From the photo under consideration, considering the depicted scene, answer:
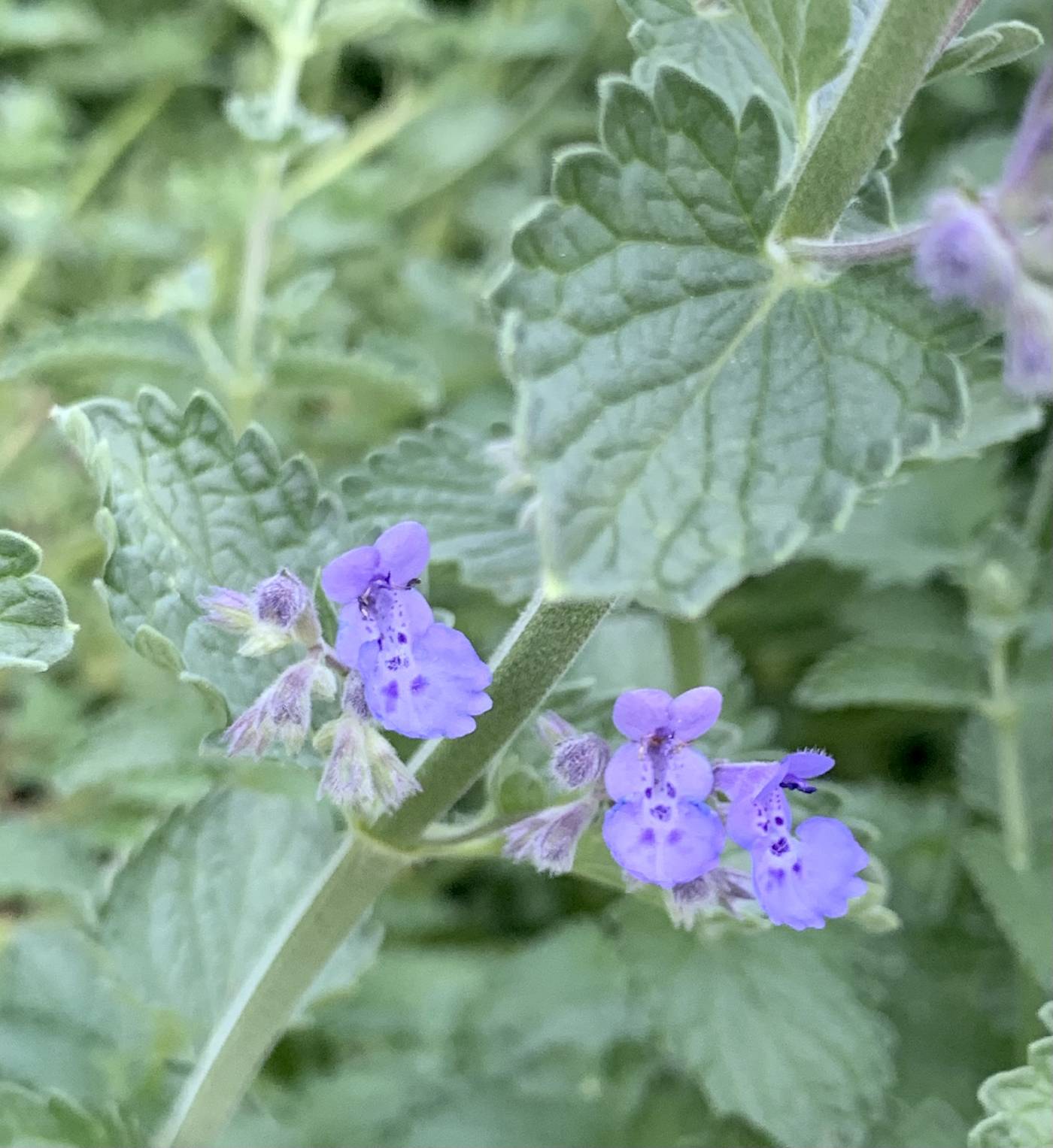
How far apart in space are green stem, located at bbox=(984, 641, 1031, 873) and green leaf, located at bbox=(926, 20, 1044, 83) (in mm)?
970

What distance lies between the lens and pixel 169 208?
290 cm

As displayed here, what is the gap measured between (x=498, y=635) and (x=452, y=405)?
2.04ft

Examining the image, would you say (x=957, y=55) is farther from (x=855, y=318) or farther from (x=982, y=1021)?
(x=982, y=1021)

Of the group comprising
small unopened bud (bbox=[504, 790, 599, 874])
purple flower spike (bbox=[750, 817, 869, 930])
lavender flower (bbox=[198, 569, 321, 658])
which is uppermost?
lavender flower (bbox=[198, 569, 321, 658])

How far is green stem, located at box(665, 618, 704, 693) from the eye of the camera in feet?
5.25

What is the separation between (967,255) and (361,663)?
47 centimetres

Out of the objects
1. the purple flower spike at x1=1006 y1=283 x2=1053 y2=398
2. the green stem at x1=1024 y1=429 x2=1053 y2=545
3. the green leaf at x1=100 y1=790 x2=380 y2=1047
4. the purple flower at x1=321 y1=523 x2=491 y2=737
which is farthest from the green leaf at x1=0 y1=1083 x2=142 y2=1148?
the green stem at x1=1024 y1=429 x2=1053 y2=545

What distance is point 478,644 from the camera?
1.76 metres

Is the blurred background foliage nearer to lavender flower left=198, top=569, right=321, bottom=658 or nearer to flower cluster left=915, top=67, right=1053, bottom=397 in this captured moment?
lavender flower left=198, top=569, right=321, bottom=658

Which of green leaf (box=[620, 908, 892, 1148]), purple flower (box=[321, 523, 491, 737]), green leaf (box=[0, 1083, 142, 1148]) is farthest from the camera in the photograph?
green leaf (box=[620, 908, 892, 1148])

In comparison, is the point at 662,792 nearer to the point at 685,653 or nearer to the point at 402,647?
the point at 402,647

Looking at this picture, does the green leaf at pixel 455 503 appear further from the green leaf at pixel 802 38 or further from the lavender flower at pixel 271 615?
the green leaf at pixel 802 38

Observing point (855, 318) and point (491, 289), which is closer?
point (491, 289)

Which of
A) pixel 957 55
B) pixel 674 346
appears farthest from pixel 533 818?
pixel 957 55
